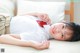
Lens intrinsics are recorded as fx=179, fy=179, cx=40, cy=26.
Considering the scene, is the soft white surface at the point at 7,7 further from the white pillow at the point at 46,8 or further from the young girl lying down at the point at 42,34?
the young girl lying down at the point at 42,34

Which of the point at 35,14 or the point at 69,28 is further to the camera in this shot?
the point at 35,14

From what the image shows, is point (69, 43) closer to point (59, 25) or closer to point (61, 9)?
point (59, 25)

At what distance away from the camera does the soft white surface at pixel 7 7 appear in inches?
72.1

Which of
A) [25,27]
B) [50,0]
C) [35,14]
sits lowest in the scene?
[25,27]

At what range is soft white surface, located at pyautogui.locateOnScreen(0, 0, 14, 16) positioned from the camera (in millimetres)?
1831

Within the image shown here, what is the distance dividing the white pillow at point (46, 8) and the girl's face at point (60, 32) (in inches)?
12.9

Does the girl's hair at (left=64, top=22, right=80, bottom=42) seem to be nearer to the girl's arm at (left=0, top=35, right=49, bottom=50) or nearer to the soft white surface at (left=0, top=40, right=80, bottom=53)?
the soft white surface at (left=0, top=40, right=80, bottom=53)

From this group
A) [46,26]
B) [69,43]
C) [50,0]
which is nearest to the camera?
[69,43]

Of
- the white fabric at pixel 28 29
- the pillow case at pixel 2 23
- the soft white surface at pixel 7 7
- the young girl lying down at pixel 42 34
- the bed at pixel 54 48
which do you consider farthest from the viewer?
the soft white surface at pixel 7 7

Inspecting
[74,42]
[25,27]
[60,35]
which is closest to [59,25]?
[60,35]

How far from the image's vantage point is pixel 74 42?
151 cm

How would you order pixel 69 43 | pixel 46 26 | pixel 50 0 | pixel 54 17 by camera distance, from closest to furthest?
pixel 69 43, pixel 46 26, pixel 54 17, pixel 50 0

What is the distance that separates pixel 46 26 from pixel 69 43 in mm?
258

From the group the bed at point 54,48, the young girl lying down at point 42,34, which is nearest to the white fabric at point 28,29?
the young girl lying down at point 42,34
